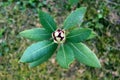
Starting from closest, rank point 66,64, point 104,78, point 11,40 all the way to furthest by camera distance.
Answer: point 66,64
point 104,78
point 11,40

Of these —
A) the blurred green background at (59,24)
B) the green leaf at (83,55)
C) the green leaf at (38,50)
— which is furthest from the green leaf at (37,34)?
the blurred green background at (59,24)

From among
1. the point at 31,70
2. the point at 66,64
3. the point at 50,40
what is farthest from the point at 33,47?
the point at 31,70

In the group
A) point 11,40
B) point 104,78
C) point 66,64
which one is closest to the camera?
point 66,64

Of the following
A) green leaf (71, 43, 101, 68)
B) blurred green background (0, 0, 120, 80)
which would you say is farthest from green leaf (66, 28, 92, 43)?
blurred green background (0, 0, 120, 80)

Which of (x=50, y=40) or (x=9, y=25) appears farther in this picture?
(x=9, y=25)


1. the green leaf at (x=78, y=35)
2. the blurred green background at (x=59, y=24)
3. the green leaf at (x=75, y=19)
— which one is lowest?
the blurred green background at (x=59, y=24)

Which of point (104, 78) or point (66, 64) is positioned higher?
point (66, 64)

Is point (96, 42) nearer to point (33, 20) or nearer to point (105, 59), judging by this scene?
point (105, 59)

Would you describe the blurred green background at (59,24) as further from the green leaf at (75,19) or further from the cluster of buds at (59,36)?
the cluster of buds at (59,36)
